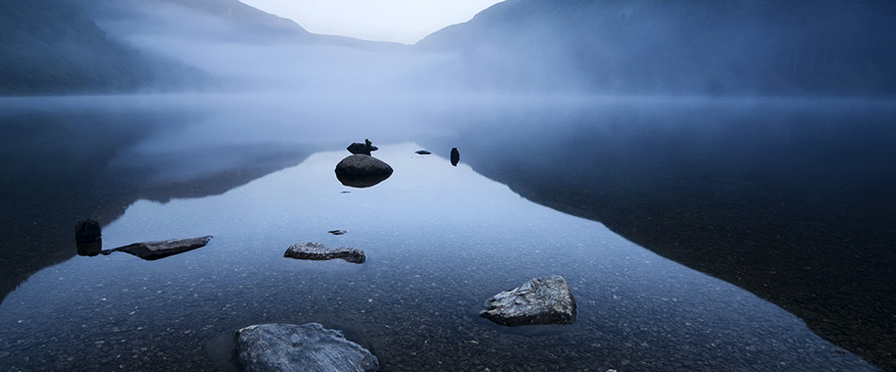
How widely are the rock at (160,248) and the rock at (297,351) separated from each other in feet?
17.4

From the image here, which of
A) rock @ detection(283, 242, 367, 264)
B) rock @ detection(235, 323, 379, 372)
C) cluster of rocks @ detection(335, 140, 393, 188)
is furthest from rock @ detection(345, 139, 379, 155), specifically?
rock @ detection(235, 323, 379, 372)

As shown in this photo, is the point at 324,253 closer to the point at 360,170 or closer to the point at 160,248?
the point at 160,248

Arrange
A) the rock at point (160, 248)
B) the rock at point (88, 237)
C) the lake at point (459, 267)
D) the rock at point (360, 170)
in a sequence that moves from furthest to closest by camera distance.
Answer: the rock at point (360, 170)
the rock at point (88, 237)
the rock at point (160, 248)
the lake at point (459, 267)

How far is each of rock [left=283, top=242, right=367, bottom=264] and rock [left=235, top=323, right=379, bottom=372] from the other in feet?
12.1

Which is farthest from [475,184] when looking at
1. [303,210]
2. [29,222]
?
[29,222]

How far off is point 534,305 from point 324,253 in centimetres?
533

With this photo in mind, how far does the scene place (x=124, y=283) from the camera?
955 cm

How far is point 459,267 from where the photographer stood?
10.6 m

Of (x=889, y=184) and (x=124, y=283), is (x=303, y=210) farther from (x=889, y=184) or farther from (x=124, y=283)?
(x=889, y=184)

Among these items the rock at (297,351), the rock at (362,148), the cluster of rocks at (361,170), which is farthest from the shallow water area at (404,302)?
the rock at (362,148)

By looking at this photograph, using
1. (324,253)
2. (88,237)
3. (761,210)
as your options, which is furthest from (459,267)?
(761,210)

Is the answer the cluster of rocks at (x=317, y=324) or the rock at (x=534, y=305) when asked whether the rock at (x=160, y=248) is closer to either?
the cluster of rocks at (x=317, y=324)

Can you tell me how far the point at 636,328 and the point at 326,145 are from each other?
32816mm

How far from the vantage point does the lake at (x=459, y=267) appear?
24.0 ft
